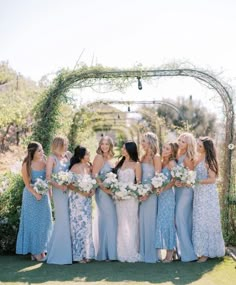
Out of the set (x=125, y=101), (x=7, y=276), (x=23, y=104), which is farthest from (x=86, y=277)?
(x=23, y=104)

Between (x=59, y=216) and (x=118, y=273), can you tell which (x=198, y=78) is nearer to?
(x=59, y=216)

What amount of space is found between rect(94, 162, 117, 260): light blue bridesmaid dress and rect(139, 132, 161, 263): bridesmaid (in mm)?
416

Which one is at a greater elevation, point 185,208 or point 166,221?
point 185,208

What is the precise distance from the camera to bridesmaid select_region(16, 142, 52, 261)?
24.2ft

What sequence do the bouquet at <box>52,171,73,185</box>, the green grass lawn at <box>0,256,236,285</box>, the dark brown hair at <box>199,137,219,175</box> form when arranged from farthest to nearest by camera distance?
1. the dark brown hair at <box>199,137,219,175</box>
2. the bouquet at <box>52,171,73,185</box>
3. the green grass lawn at <box>0,256,236,285</box>

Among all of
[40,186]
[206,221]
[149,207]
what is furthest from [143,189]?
[40,186]

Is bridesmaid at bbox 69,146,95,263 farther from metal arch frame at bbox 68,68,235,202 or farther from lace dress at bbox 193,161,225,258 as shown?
metal arch frame at bbox 68,68,235,202

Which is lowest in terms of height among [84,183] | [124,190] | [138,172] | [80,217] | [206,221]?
[206,221]

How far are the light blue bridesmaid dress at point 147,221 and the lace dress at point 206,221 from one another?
0.62 meters

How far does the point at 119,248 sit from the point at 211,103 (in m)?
3.17

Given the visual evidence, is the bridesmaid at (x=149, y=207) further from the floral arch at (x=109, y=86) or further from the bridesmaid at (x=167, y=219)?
the floral arch at (x=109, y=86)

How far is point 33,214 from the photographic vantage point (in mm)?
7434

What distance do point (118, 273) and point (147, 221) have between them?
1105 millimetres

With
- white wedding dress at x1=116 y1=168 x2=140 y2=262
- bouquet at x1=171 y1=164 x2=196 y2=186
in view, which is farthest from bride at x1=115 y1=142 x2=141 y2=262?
bouquet at x1=171 y1=164 x2=196 y2=186
